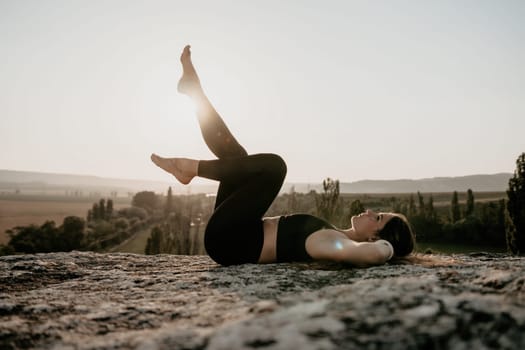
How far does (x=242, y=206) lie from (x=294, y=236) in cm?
57

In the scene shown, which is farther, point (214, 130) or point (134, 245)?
point (134, 245)

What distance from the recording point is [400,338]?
105 centimetres

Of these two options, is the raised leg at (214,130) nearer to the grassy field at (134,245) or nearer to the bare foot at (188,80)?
the bare foot at (188,80)

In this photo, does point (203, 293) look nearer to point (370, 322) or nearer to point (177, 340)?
point (177, 340)

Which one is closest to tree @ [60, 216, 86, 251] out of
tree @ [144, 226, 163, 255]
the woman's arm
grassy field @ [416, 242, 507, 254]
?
tree @ [144, 226, 163, 255]

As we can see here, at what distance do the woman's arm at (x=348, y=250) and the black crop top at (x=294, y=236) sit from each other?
0.47 feet

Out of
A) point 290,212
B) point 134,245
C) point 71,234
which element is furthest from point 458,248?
point 71,234

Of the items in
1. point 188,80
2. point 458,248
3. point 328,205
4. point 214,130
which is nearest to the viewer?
point 214,130

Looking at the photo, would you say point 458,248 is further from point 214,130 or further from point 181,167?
point 181,167

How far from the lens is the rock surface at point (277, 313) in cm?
108

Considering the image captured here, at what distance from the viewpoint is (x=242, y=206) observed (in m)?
3.42

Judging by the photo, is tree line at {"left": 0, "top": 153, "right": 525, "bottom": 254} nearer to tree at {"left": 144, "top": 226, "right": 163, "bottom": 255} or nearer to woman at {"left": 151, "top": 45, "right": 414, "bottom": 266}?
tree at {"left": 144, "top": 226, "right": 163, "bottom": 255}

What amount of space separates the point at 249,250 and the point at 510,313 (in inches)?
93.4

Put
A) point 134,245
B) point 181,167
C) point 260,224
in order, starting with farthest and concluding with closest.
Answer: point 134,245 → point 181,167 → point 260,224
